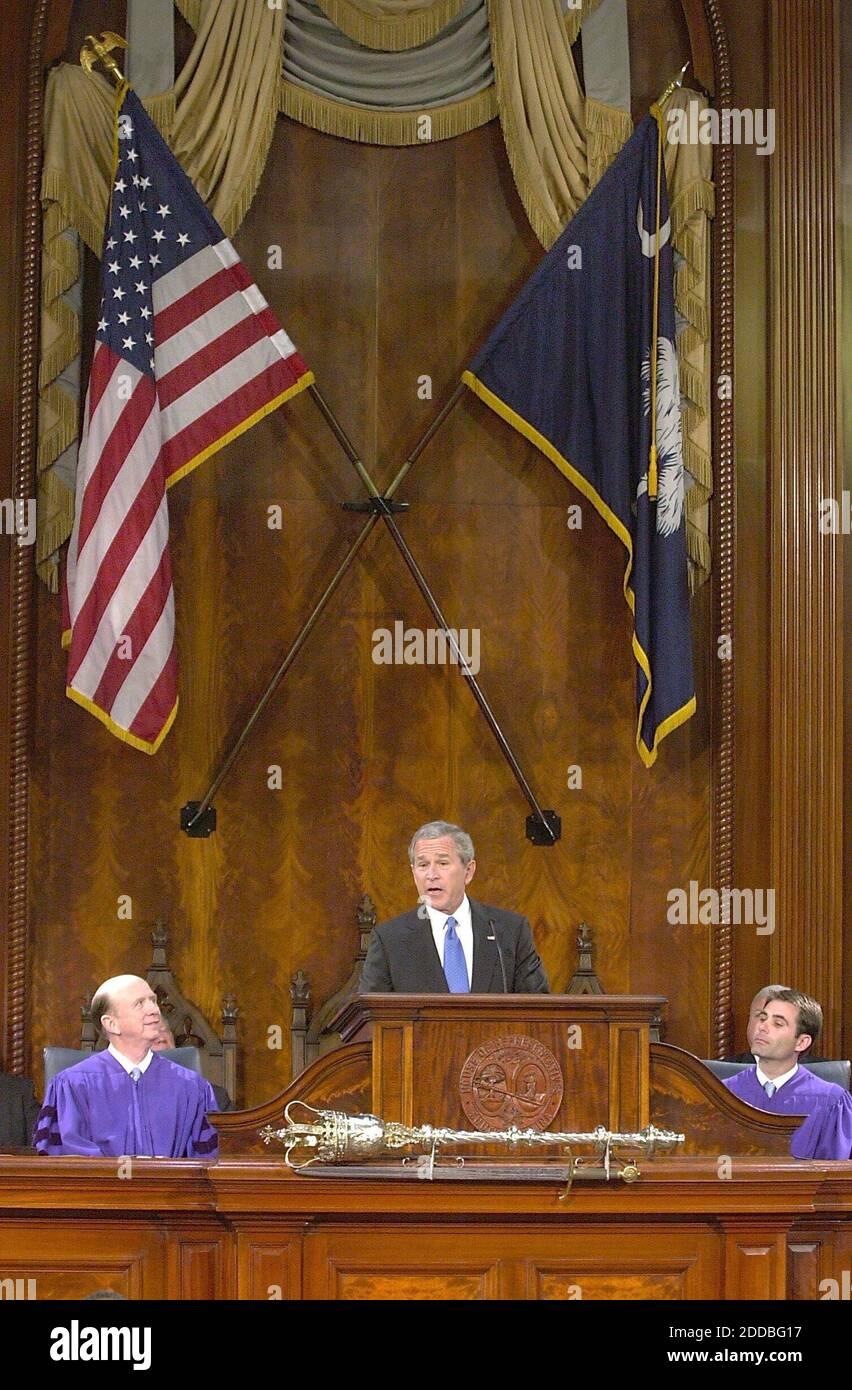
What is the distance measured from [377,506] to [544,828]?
1398 mm

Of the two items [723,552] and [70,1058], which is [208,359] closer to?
[723,552]

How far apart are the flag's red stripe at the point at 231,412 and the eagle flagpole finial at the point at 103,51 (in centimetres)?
121

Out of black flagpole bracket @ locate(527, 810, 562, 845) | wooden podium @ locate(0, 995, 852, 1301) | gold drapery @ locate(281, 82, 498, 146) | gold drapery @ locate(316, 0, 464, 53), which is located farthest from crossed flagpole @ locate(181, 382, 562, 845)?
wooden podium @ locate(0, 995, 852, 1301)

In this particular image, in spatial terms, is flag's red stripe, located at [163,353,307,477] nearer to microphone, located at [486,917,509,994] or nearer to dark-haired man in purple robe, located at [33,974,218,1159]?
microphone, located at [486,917,509,994]

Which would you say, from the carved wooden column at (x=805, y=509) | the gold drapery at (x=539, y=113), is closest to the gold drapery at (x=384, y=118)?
the gold drapery at (x=539, y=113)

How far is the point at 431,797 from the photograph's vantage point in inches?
297

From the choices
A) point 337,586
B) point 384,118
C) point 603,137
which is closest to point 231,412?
point 337,586

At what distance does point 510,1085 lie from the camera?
423cm

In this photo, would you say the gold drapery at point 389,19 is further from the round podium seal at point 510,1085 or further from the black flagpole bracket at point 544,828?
the round podium seal at point 510,1085

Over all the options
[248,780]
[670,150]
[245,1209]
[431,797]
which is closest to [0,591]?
[248,780]

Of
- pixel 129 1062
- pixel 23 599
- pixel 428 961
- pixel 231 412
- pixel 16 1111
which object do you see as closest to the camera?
pixel 129 1062

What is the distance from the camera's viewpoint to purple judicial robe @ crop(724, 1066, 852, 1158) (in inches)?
196

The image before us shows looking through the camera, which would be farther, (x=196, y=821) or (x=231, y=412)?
(x=196, y=821)

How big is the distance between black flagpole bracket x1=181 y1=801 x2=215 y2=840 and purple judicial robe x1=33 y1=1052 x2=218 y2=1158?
2256 millimetres
